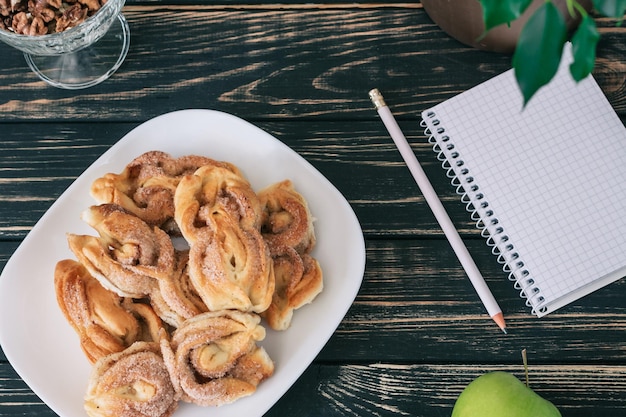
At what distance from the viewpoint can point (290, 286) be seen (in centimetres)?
105

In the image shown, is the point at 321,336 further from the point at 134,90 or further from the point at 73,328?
the point at 134,90

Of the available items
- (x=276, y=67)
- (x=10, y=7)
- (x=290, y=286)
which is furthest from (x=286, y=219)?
(x=10, y=7)

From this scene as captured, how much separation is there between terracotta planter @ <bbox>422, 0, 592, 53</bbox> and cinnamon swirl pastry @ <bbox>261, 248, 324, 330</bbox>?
17.8 inches

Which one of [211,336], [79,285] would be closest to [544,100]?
[211,336]

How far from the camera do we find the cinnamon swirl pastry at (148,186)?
1061 millimetres

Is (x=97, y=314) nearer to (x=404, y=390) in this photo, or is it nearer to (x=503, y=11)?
(x=404, y=390)

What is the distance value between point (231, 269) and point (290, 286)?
0.10m

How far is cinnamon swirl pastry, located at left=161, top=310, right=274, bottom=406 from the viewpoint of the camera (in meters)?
0.98

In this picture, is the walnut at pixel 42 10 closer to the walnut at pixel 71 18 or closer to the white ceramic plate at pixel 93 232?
the walnut at pixel 71 18

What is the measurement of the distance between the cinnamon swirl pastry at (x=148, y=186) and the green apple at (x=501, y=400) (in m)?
0.49

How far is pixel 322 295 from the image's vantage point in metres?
1.09

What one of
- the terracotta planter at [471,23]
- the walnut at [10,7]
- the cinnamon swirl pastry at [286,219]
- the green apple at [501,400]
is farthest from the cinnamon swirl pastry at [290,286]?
the walnut at [10,7]

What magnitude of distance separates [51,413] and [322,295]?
17.5 inches

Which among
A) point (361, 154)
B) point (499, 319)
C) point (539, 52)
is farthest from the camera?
point (361, 154)
